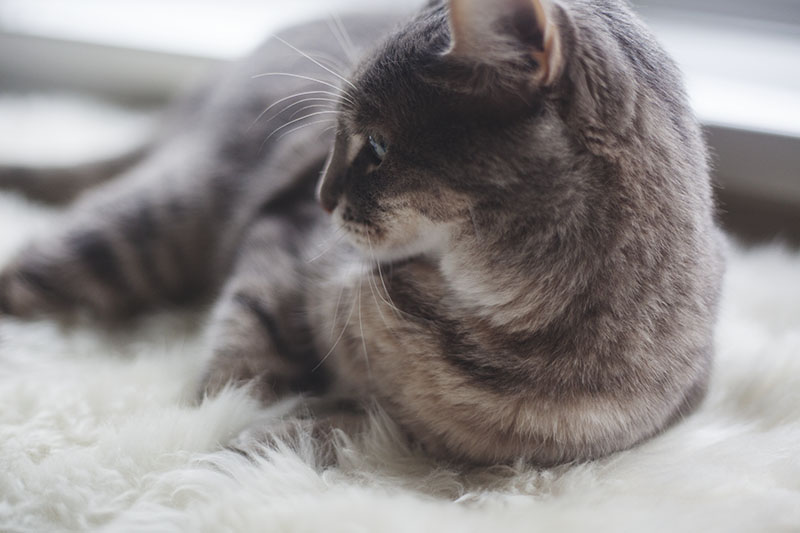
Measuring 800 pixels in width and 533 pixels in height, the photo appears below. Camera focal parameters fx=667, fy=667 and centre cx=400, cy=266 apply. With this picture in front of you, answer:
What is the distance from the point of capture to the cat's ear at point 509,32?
1.85 feet

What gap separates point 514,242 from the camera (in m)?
0.64

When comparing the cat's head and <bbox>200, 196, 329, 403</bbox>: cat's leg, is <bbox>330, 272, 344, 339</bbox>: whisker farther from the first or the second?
the cat's head

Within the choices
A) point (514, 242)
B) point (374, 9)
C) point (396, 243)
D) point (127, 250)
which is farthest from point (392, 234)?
point (374, 9)

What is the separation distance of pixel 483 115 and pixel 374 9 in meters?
0.72

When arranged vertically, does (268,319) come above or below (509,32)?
below

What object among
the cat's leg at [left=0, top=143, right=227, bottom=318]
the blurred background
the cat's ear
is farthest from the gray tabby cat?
the blurred background

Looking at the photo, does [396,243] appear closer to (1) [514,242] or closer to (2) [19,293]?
(1) [514,242]

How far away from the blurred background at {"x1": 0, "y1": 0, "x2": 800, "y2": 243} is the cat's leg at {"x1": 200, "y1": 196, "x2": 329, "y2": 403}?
20.3 inches

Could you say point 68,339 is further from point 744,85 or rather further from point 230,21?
point 744,85

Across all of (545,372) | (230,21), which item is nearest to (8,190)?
(230,21)

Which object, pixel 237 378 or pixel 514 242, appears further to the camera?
pixel 237 378

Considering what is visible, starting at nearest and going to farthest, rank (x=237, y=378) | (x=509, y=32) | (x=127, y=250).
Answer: (x=509, y=32)
(x=237, y=378)
(x=127, y=250)

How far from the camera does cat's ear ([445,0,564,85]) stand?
22.1 inches

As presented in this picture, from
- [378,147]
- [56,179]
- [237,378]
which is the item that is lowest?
[237,378]
